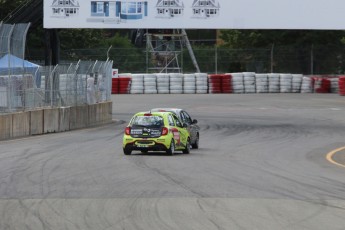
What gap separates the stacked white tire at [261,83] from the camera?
2559 inches

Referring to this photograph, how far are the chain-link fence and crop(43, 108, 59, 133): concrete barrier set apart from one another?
35.3 m

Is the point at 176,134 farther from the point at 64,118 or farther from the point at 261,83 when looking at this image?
the point at 261,83

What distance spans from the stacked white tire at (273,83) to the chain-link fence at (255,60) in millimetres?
5427

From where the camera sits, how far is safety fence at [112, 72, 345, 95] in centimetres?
6438

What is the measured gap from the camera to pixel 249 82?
213 feet

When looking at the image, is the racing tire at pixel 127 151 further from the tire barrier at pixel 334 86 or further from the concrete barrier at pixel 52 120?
the tire barrier at pixel 334 86

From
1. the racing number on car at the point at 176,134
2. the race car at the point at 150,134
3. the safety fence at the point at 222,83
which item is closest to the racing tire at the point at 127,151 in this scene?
the race car at the point at 150,134

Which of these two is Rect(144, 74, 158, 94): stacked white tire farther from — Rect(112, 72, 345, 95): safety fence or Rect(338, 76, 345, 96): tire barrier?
Rect(338, 76, 345, 96): tire barrier

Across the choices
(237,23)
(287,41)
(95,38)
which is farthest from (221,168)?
(287,41)

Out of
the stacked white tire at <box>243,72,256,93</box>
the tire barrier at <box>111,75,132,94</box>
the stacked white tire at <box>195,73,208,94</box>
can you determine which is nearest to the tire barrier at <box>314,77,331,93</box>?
the stacked white tire at <box>243,72,256,93</box>

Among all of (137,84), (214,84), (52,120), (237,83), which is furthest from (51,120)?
(237,83)

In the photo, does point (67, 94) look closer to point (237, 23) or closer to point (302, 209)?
point (237, 23)

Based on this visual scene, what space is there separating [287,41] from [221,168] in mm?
67936

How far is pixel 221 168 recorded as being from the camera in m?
20.8
